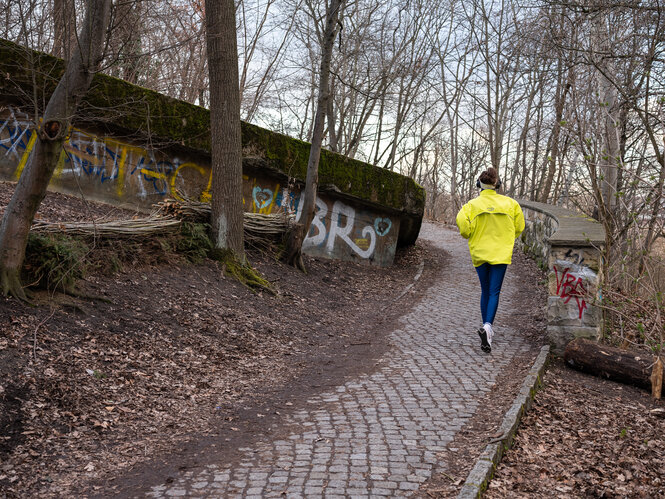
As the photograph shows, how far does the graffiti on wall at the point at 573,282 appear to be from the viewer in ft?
21.9

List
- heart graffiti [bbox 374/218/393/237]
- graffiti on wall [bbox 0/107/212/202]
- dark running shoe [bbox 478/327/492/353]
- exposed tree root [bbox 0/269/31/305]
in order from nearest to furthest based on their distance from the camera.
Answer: exposed tree root [bbox 0/269/31/305], dark running shoe [bbox 478/327/492/353], graffiti on wall [bbox 0/107/212/202], heart graffiti [bbox 374/218/393/237]

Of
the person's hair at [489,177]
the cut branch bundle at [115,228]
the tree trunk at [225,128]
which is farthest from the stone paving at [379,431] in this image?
the cut branch bundle at [115,228]

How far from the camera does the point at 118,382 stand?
522 centimetres

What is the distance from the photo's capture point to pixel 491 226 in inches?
274

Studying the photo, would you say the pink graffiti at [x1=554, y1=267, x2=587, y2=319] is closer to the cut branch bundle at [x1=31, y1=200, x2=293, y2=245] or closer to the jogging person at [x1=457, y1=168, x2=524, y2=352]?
the jogging person at [x1=457, y1=168, x2=524, y2=352]

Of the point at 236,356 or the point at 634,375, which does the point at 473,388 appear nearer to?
the point at 634,375

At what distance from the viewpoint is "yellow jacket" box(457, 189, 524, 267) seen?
689 centimetres

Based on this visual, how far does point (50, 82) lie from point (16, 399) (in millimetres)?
6617

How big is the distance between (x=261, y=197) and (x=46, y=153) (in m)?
Answer: 7.04

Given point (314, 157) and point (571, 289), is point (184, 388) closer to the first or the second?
point (571, 289)

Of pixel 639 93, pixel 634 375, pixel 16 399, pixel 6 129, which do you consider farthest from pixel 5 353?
pixel 639 93

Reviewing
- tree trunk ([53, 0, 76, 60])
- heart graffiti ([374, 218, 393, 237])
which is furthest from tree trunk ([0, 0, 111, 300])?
heart graffiti ([374, 218, 393, 237])

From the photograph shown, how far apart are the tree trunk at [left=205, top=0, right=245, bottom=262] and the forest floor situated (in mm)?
857

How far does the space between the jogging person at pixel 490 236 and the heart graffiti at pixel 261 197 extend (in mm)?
6166
